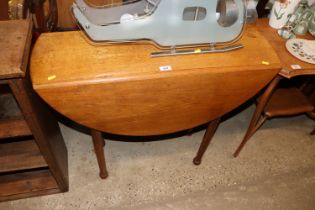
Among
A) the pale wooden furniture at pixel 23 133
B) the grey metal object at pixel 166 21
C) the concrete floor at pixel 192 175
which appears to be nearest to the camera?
the pale wooden furniture at pixel 23 133

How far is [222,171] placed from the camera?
166 cm

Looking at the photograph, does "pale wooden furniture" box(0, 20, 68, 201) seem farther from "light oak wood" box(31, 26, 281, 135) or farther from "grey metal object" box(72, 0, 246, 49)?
"grey metal object" box(72, 0, 246, 49)

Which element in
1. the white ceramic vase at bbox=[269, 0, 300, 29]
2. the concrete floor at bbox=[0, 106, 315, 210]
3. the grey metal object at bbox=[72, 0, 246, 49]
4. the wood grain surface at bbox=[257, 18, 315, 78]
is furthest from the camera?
the concrete floor at bbox=[0, 106, 315, 210]

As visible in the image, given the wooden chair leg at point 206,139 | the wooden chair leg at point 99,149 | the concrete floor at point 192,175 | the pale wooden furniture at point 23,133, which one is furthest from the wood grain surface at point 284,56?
the pale wooden furniture at point 23,133

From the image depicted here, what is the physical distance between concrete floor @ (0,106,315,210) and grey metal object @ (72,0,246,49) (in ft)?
2.68

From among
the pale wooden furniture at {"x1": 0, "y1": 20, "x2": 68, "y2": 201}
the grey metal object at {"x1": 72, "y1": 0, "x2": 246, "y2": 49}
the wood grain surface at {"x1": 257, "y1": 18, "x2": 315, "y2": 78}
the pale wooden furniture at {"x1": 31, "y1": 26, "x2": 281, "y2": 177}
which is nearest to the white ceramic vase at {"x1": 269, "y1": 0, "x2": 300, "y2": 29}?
the wood grain surface at {"x1": 257, "y1": 18, "x2": 315, "y2": 78}

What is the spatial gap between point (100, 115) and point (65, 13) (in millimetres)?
1046

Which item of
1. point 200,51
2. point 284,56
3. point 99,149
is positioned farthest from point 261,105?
point 99,149

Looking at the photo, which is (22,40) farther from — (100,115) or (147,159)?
(147,159)

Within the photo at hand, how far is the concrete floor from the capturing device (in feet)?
4.93

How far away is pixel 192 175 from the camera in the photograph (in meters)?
1.63

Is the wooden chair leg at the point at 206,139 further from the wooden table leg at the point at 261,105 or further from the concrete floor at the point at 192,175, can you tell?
the wooden table leg at the point at 261,105

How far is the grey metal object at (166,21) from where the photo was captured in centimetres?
105

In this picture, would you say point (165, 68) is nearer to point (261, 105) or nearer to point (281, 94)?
point (261, 105)
